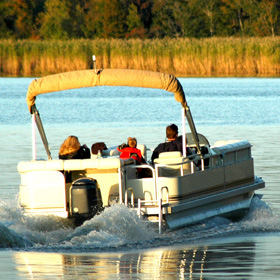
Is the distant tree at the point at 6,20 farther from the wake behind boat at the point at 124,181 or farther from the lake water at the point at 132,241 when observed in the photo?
the wake behind boat at the point at 124,181

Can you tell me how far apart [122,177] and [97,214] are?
549mm

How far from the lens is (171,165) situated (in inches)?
414

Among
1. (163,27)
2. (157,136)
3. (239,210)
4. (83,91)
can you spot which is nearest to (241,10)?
(163,27)

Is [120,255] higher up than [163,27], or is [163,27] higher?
[163,27]

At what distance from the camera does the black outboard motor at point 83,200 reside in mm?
9945

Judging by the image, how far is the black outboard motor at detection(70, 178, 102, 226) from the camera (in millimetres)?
9945

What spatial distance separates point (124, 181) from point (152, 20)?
53.6 metres

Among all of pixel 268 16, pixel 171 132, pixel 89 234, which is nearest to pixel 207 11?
pixel 268 16

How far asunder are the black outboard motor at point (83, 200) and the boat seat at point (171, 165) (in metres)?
1.04

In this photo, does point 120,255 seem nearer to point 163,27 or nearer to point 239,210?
point 239,210

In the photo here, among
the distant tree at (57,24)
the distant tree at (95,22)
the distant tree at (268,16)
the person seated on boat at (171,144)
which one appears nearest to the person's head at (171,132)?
the person seated on boat at (171,144)

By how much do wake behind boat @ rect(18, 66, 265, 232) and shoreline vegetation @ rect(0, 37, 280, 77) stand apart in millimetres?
27461

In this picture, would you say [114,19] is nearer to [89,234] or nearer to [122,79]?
[122,79]

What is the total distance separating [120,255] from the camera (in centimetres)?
908
